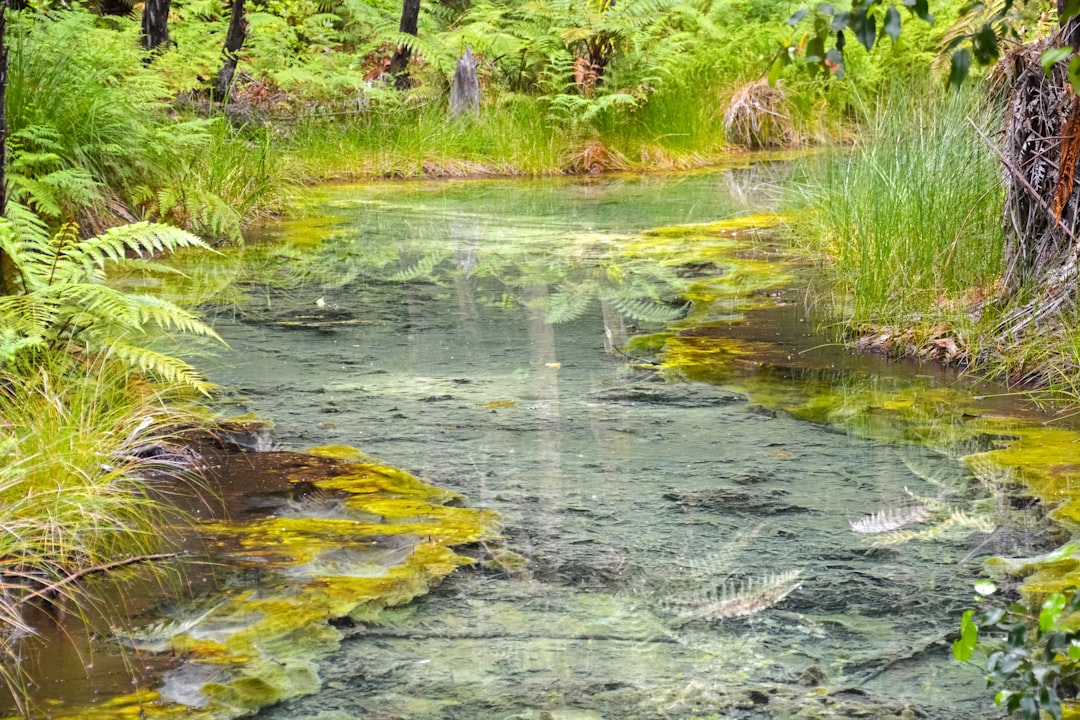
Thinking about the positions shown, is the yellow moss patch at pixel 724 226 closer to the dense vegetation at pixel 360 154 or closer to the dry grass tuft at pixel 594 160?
the dense vegetation at pixel 360 154

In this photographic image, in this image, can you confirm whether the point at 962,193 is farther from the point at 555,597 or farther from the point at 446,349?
the point at 555,597

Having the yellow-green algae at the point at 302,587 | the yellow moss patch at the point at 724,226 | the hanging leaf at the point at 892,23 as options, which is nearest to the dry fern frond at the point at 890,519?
the yellow-green algae at the point at 302,587

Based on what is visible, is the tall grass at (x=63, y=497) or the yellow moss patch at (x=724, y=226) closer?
the tall grass at (x=63, y=497)

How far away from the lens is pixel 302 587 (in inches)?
89.9

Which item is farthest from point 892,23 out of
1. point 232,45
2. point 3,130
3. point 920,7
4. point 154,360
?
point 232,45

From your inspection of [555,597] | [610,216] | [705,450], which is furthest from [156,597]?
[610,216]

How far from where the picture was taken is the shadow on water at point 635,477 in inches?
76.8

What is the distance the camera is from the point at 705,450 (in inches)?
123

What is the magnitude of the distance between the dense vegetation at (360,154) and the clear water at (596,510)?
1.61ft

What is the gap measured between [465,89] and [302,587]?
28.8 ft

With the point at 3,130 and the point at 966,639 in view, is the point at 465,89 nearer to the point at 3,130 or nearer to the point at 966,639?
the point at 3,130

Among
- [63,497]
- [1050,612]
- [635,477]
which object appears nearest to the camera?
[1050,612]

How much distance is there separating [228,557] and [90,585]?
0.92ft

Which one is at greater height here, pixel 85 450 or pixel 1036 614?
pixel 85 450
